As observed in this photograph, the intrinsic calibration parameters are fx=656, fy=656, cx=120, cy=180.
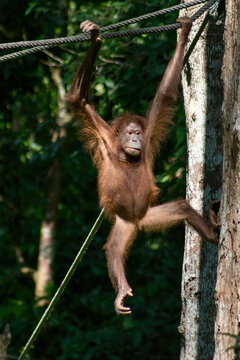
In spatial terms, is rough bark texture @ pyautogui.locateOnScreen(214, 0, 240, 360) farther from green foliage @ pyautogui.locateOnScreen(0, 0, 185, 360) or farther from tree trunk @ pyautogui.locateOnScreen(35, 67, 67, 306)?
tree trunk @ pyautogui.locateOnScreen(35, 67, 67, 306)

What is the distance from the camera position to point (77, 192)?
1102 centimetres

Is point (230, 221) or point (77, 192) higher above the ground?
point (77, 192)

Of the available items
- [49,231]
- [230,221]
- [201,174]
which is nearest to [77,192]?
[49,231]

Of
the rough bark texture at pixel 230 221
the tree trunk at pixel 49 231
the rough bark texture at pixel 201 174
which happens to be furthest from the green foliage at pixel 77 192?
the rough bark texture at pixel 230 221

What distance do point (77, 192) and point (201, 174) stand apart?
616cm

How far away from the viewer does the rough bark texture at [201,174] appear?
16.0ft

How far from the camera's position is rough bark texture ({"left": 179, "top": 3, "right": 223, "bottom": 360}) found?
16.0ft

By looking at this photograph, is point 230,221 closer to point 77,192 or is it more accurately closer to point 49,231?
point 49,231

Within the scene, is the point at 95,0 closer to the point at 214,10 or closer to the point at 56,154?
the point at 56,154

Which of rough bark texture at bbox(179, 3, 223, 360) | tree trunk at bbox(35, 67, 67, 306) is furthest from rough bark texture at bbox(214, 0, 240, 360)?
tree trunk at bbox(35, 67, 67, 306)

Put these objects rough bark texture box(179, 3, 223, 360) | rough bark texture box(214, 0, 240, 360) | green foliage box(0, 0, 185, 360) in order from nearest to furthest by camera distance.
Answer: rough bark texture box(214, 0, 240, 360)
rough bark texture box(179, 3, 223, 360)
green foliage box(0, 0, 185, 360)

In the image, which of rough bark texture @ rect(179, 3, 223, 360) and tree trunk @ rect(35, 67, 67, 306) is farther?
tree trunk @ rect(35, 67, 67, 306)

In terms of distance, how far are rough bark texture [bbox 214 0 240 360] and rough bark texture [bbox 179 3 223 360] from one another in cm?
137

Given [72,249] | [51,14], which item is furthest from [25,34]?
[72,249]
